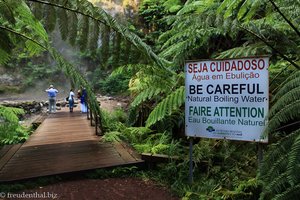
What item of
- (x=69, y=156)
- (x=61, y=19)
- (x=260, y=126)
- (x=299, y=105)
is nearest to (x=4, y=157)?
(x=69, y=156)

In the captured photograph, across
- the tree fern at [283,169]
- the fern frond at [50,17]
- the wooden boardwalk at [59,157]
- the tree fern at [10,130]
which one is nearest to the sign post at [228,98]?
the tree fern at [283,169]

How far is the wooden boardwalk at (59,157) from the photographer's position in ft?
13.0

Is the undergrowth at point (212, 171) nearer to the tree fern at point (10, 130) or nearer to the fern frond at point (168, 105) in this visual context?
the fern frond at point (168, 105)

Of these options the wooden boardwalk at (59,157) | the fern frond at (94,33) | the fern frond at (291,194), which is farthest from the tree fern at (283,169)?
the wooden boardwalk at (59,157)

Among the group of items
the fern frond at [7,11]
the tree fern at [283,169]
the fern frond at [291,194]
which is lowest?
the fern frond at [291,194]

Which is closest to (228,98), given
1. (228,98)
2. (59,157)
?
(228,98)

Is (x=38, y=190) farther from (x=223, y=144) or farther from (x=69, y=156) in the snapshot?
(x=223, y=144)

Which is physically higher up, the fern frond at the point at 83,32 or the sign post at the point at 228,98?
the fern frond at the point at 83,32

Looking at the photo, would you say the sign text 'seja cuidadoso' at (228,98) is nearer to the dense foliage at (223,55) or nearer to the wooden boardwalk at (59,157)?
the dense foliage at (223,55)

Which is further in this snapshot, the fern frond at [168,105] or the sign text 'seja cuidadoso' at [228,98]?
the fern frond at [168,105]

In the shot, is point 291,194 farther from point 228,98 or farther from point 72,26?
point 72,26

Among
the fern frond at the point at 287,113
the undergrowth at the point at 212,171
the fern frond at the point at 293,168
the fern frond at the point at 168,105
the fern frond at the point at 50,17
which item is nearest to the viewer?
the fern frond at the point at 293,168

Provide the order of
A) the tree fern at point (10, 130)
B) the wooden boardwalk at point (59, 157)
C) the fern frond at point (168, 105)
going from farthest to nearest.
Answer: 1. the tree fern at point (10, 130)
2. the fern frond at point (168, 105)
3. the wooden boardwalk at point (59, 157)

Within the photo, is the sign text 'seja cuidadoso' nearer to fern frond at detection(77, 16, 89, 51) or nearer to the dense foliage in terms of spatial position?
the dense foliage
